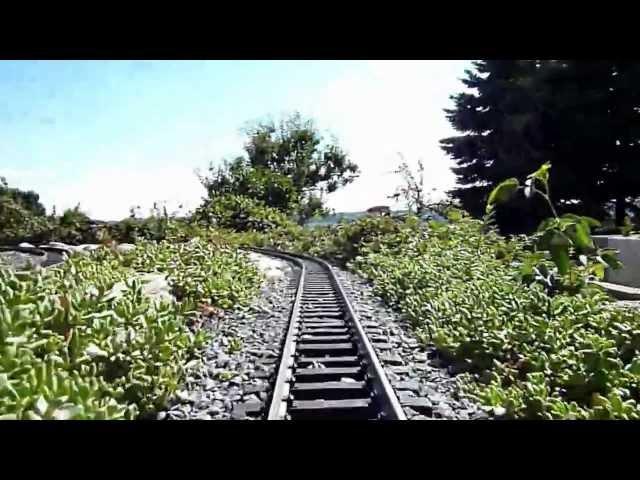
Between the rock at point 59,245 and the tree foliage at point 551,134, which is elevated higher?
the tree foliage at point 551,134

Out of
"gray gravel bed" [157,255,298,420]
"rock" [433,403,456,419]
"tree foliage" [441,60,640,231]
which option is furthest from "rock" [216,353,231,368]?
"tree foliage" [441,60,640,231]

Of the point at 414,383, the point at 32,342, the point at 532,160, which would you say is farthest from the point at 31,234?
the point at 532,160

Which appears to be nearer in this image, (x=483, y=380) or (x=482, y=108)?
(x=483, y=380)

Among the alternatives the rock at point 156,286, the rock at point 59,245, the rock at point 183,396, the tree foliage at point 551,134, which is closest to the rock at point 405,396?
the rock at point 183,396

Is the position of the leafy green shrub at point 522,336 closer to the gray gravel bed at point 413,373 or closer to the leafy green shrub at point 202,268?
the gray gravel bed at point 413,373

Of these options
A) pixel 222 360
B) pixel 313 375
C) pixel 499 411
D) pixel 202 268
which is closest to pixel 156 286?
pixel 202 268

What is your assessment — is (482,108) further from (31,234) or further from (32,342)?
(31,234)
